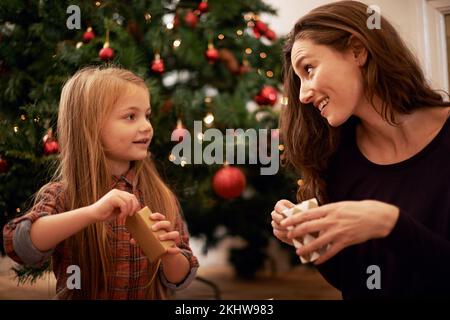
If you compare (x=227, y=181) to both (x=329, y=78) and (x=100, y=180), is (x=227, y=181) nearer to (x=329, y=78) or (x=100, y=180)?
(x=100, y=180)

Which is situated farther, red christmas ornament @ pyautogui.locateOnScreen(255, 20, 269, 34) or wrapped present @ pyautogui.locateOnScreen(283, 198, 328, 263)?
red christmas ornament @ pyautogui.locateOnScreen(255, 20, 269, 34)

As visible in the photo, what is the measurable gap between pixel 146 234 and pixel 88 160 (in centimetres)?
19

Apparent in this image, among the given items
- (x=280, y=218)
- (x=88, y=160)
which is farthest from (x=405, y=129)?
(x=88, y=160)

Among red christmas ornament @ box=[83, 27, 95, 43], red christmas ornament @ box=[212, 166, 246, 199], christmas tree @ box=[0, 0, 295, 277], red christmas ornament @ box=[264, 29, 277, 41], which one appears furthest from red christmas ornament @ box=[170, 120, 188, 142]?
red christmas ornament @ box=[264, 29, 277, 41]

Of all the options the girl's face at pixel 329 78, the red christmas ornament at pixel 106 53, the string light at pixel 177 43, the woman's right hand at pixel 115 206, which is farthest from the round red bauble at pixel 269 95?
the woman's right hand at pixel 115 206

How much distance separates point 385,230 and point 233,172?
673 millimetres

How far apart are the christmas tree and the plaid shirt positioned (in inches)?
4.4

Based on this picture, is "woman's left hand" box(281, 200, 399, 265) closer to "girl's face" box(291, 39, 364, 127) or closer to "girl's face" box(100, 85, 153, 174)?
"girl's face" box(291, 39, 364, 127)

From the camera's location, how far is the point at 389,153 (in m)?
0.80

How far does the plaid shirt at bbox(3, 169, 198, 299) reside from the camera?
30.3 inches

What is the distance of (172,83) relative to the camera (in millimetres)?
1580

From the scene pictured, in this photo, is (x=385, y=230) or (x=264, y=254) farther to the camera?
(x=264, y=254)
